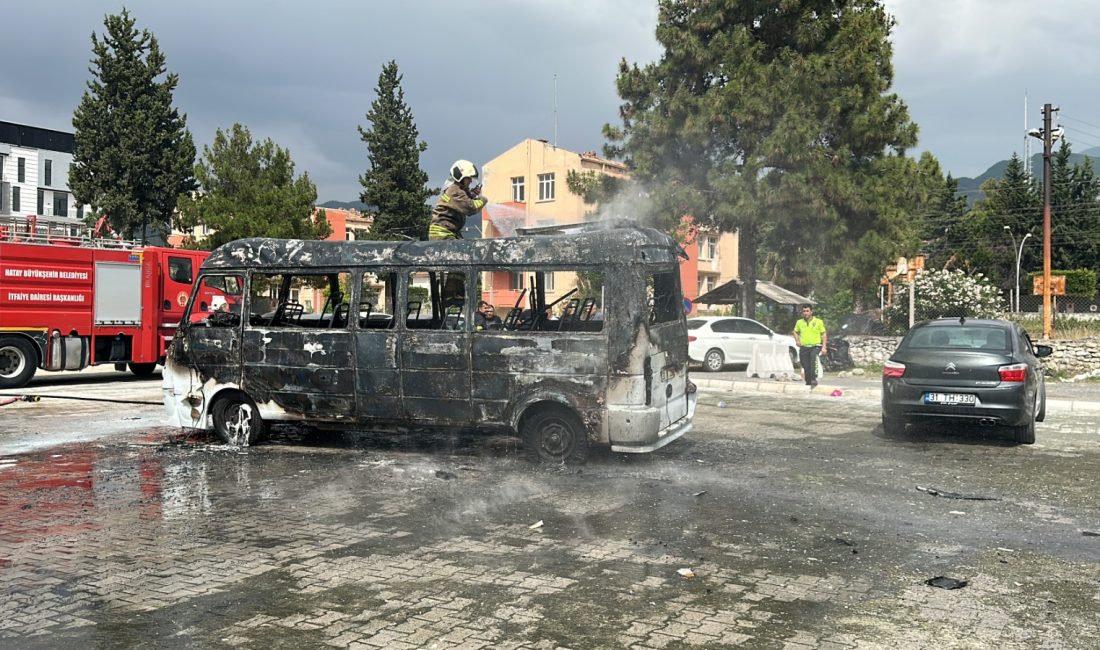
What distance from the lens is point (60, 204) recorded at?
86.9 metres

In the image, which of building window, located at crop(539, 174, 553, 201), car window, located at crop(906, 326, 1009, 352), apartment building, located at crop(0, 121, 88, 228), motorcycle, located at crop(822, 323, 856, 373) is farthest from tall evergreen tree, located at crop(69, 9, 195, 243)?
apartment building, located at crop(0, 121, 88, 228)

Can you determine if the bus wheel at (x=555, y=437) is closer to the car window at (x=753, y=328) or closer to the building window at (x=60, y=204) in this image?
the car window at (x=753, y=328)

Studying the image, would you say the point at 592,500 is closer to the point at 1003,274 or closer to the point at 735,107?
the point at 735,107

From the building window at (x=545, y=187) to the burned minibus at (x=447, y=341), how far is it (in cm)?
4144

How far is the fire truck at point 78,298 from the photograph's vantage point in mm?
16781

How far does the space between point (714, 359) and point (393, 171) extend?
31.1m

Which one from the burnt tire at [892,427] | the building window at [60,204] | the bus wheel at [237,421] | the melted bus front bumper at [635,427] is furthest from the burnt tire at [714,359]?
the building window at [60,204]

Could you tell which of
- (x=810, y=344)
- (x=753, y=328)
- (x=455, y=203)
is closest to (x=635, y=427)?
(x=455, y=203)

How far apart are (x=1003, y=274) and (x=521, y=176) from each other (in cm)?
4285

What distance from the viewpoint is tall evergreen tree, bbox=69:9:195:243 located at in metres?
34.8

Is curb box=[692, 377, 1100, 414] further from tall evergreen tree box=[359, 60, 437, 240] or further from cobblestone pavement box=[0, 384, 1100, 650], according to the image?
tall evergreen tree box=[359, 60, 437, 240]

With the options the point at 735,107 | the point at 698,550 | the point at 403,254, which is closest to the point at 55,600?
the point at 698,550

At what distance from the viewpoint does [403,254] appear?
30.4ft

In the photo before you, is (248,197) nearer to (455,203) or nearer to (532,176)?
(532,176)
